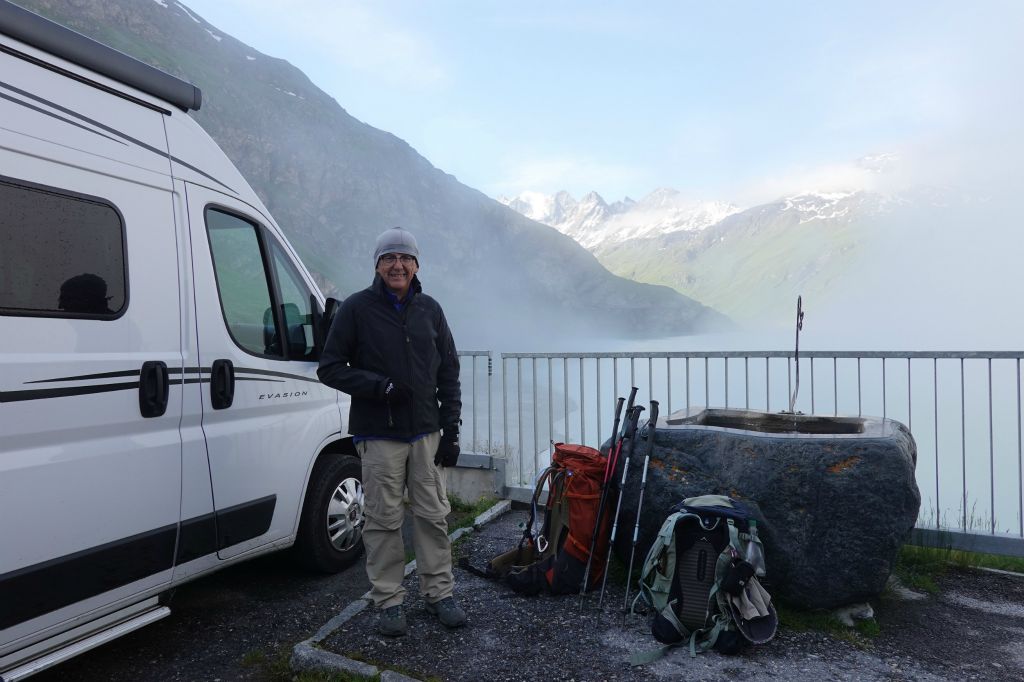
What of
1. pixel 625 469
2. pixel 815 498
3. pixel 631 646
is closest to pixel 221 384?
pixel 625 469

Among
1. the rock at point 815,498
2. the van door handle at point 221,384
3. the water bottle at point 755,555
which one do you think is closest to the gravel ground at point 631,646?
the rock at point 815,498

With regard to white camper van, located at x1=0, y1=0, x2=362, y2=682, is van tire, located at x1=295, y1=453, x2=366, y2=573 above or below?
below

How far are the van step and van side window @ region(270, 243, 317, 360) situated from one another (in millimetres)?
1613

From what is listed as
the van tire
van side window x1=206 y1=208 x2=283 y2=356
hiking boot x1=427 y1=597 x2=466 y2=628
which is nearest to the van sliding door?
van side window x1=206 y1=208 x2=283 y2=356

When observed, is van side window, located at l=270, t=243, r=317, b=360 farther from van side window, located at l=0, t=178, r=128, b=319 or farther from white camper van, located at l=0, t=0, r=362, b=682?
van side window, located at l=0, t=178, r=128, b=319

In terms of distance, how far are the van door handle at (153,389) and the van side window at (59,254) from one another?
307 mm

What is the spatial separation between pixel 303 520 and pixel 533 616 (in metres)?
1.67

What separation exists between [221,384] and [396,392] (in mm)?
946

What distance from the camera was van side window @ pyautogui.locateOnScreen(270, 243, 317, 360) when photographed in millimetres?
4375

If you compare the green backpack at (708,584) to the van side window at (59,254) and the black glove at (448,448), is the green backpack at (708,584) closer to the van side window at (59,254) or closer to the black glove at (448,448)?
the black glove at (448,448)

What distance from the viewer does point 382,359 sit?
3.77 meters

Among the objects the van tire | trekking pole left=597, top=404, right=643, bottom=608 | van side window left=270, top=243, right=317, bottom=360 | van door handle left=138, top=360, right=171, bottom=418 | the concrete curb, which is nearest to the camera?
van door handle left=138, top=360, right=171, bottom=418

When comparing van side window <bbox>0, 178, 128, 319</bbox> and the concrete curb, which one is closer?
van side window <bbox>0, 178, 128, 319</bbox>

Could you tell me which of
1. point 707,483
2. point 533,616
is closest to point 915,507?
point 707,483
